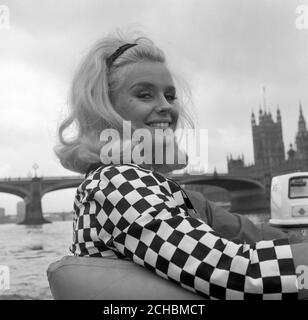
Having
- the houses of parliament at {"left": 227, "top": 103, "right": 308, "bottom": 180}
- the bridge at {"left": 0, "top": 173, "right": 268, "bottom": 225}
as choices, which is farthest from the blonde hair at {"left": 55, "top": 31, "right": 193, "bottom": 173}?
the houses of parliament at {"left": 227, "top": 103, "right": 308, "bottom": 180}

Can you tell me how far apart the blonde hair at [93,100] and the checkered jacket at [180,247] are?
19 cm

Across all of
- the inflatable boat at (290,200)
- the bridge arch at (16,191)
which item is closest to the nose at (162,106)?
the inflatable boat at (290,200)

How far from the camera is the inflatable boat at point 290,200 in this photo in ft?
6.77

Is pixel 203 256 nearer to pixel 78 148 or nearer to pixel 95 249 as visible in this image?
pixel 95 249

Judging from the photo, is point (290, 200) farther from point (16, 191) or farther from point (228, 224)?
point (16, 191)

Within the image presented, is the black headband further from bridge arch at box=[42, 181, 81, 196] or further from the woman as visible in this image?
bridge arch at box=[42, 181, 81, 196]

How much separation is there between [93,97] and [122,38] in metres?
0.21

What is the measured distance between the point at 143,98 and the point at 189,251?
0.40m

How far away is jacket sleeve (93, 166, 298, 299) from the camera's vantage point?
0.71m

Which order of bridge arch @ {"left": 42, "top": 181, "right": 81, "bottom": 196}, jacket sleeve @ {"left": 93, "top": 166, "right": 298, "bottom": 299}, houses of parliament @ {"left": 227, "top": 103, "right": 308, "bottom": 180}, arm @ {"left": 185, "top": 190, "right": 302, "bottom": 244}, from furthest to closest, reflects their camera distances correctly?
houses of parliament @ {"left": 227, "top": 103, "right": 308, "bottom": 180}
bridge arch @ {"left": 42, "top": 181, "right": 81, "bottom": 196}
arm @ {"left": 185, "top": 190, "right": 302, "bottom": 244}
jacket sleeve @ {"left": 93, "top": 166, "right": 298, "bottom": 299}

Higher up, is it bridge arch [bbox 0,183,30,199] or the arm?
bridge arch [bbox 0,183,30,199]

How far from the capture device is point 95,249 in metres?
0.85

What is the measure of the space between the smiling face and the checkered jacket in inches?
7.9

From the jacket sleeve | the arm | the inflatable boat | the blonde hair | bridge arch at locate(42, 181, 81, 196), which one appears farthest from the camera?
bridge arch at locate(42, 181, 81, 196)
